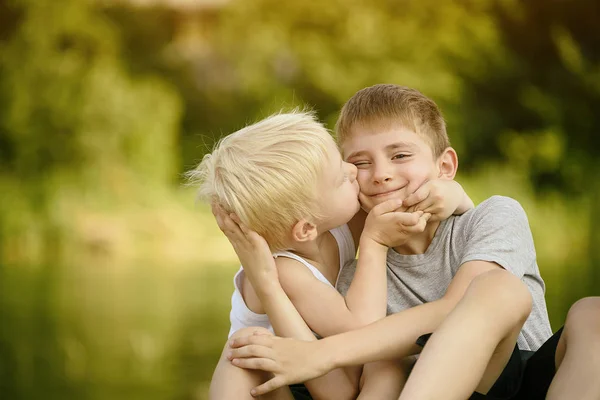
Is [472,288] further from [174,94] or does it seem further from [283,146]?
[174,94]

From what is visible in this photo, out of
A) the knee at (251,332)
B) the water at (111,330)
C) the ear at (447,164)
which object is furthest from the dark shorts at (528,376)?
the water at (111,330)

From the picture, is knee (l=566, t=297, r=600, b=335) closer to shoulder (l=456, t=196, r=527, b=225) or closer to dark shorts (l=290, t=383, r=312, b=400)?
shoulder (l=456, t=196, r=527, b=225)

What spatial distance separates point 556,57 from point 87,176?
3.38 m

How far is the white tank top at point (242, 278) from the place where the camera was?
4.20 feet

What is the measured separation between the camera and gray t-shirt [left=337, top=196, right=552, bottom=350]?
125 centimetres

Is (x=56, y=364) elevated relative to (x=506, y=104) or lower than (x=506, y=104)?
lower

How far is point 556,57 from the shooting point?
18.5 ft

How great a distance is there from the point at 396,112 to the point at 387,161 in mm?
103

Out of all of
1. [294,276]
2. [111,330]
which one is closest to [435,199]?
[294,276]

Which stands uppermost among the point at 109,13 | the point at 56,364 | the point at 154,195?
the point at 109,13

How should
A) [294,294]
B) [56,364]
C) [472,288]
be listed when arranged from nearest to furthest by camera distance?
1. [472,288]
2. [294,294]
3. [56,364]

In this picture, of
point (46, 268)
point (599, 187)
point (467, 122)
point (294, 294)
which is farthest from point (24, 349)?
point (599, 187)

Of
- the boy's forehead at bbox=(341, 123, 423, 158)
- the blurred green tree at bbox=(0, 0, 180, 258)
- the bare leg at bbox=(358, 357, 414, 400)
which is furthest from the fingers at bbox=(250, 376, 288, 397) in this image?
the blurred green tree at bbox=(0, 0, 180, 258)

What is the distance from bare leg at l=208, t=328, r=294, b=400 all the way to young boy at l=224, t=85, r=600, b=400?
2cm
